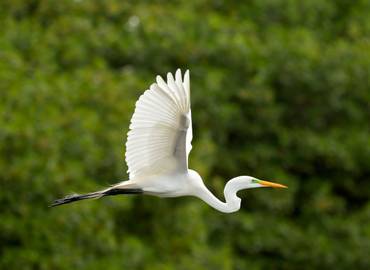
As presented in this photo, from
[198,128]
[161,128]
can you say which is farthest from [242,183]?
[198,128]

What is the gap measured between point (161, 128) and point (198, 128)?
24.4ft

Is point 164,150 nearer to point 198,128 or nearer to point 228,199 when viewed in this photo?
point 228,199

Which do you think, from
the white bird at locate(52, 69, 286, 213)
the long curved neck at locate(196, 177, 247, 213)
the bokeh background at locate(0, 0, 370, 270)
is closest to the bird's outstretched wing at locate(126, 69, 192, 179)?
the white bird at locate(52, 69, 286, 213)

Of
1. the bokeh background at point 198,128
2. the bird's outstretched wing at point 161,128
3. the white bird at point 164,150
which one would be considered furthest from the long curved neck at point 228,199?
the bokeh background at point 198,128

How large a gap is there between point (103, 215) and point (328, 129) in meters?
4.73

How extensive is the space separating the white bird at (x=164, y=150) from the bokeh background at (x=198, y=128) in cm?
435

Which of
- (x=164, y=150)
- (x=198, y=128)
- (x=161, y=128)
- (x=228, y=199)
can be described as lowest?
(x=228, y=199)

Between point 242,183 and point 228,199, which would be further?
point 242,183

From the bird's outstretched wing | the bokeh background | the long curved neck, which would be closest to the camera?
the bird's outstretched wing

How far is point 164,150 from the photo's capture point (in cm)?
701

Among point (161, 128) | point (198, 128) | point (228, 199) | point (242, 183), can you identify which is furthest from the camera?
point (198, 128)

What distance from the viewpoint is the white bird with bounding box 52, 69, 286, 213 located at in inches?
264

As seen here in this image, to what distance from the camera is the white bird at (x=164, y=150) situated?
22.0 feet

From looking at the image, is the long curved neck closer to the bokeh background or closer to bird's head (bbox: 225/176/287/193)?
bird's head (bbox: 225/176/287/193)
